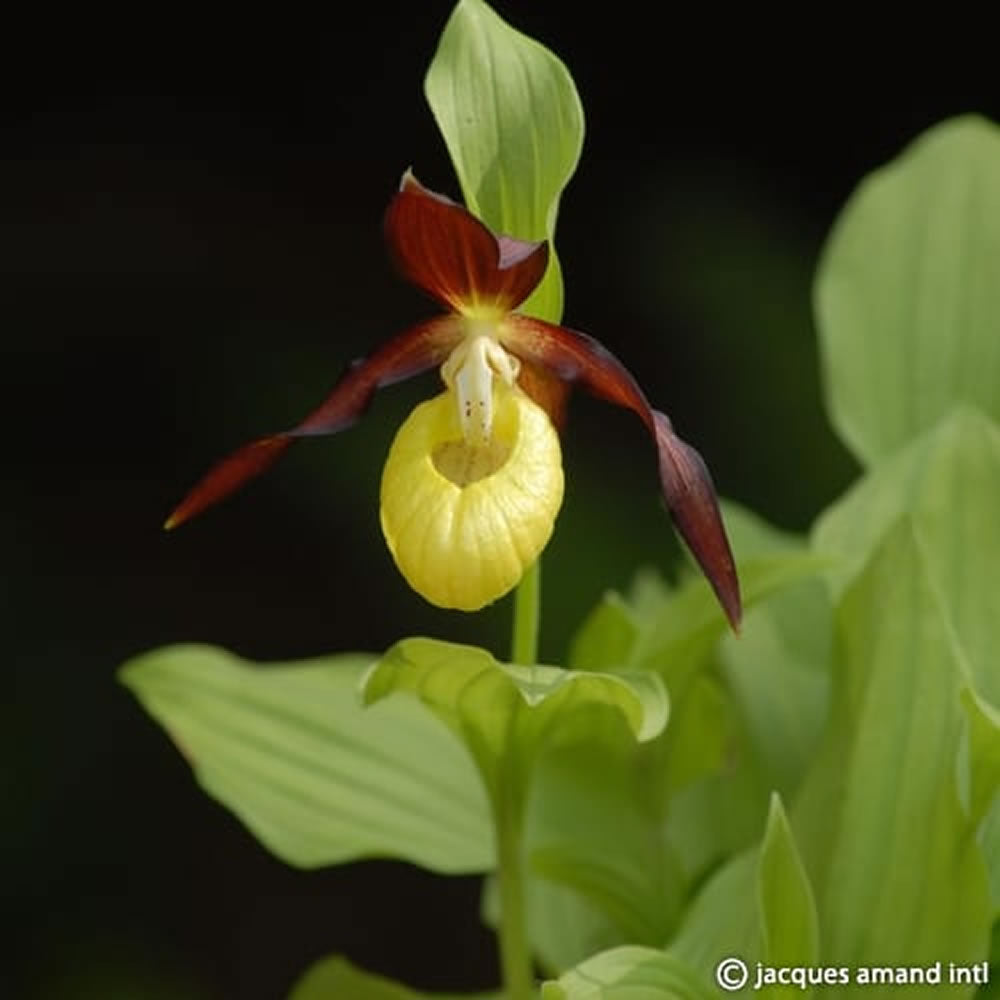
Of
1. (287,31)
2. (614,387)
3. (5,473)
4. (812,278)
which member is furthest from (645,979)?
(287,31)

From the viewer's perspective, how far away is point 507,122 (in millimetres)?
895

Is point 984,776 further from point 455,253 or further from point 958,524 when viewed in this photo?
point 455,253

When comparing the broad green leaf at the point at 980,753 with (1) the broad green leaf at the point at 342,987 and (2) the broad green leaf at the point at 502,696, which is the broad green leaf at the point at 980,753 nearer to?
(2) the broad green leaf at the point at 502,696

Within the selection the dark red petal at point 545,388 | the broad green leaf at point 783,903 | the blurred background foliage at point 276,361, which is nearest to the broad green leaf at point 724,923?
the broad green leaf at point 783,903

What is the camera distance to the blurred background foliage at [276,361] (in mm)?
2375

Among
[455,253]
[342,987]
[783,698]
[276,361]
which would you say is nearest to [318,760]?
[342,987]

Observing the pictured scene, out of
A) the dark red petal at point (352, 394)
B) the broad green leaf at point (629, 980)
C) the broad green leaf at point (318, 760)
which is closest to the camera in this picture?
the broad green leaf at point (629, 980)

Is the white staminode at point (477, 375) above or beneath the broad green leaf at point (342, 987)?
above

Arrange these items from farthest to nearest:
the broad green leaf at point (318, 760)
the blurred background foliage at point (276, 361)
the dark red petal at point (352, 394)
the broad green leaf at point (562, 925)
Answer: the blurred background foliage at point (276, 361) → the broad green leaf at point (562, 925) → the broad green leaf at point (318, 760) → the dark red petal at point (352, 394)

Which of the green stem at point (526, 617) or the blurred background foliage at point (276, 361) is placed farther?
A: the blurred background foliage at point (276, 361)

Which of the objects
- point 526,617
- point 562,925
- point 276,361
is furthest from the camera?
point 276,361

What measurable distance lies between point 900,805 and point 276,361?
1.70 meters

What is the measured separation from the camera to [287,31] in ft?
8.91

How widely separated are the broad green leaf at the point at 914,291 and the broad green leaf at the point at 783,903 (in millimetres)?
378
